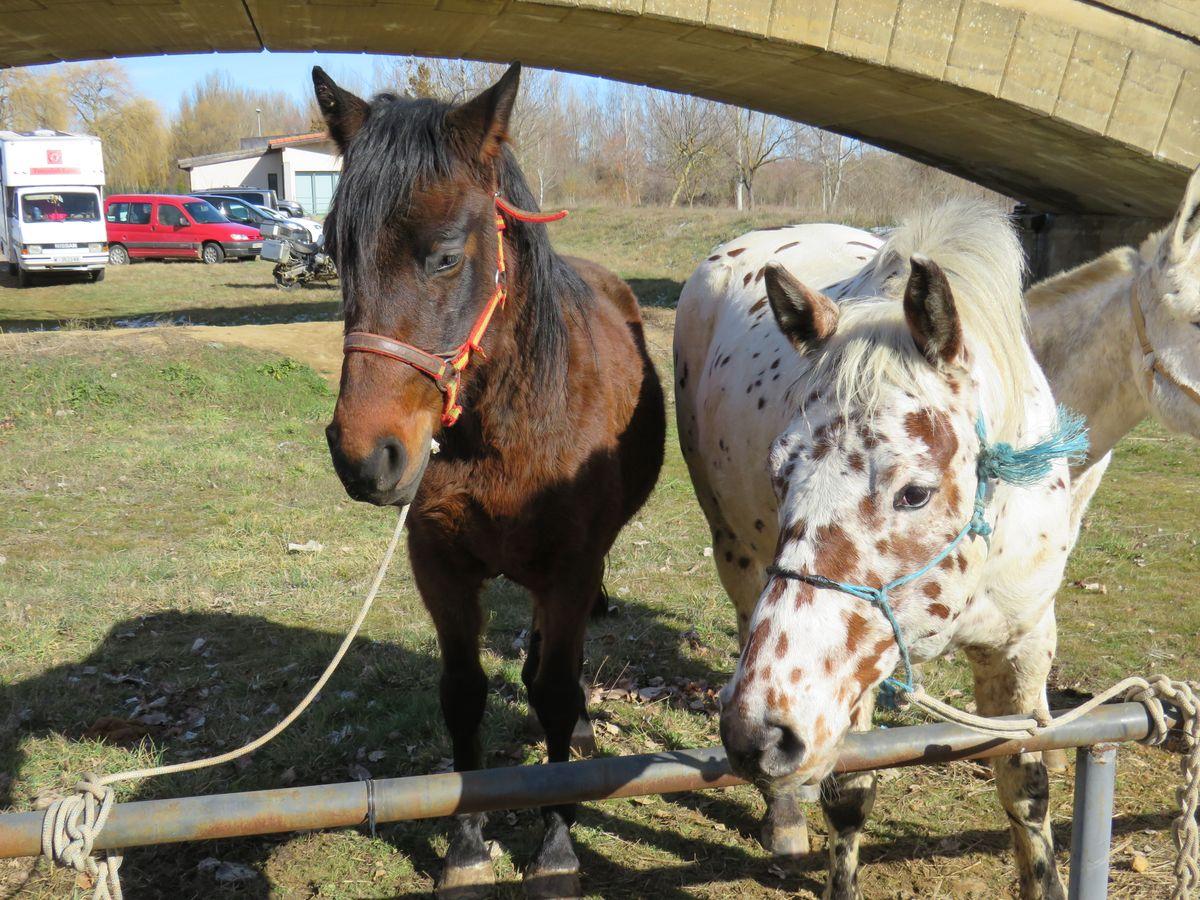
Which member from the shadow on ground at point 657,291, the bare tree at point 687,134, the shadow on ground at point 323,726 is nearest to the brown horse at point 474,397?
the shadow on ground at point 323,726

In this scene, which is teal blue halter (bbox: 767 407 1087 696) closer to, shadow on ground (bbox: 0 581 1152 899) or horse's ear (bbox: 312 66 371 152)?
shadow on ground (bbox: 0 581 1152 899)

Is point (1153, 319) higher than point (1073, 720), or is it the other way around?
point (1153, 319)

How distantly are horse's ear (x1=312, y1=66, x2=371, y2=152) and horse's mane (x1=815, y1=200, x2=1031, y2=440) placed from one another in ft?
5.43

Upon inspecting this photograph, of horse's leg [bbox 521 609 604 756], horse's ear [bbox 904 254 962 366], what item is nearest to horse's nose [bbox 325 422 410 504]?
horse's ear [bbox 904 254 962 366]

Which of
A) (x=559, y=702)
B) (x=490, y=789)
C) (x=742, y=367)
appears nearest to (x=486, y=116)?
(x=742, y=367)

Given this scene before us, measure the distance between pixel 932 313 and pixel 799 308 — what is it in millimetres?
344

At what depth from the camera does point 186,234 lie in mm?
27312

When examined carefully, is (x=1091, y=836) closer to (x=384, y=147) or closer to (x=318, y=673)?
(x=384, y=147)

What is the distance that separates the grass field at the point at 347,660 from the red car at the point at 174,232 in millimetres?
18821

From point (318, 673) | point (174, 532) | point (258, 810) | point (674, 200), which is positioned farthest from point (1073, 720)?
point (674, 200)

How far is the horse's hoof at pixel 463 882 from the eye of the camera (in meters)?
3.26

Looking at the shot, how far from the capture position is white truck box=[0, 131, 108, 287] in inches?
909

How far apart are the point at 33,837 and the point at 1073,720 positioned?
2.07m

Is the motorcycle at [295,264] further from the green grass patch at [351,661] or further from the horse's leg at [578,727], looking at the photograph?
the horse's leg at [578,727]
